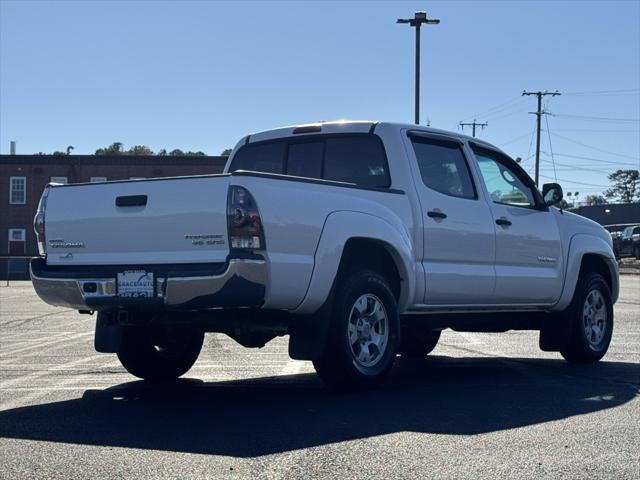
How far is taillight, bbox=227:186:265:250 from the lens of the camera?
6949mm

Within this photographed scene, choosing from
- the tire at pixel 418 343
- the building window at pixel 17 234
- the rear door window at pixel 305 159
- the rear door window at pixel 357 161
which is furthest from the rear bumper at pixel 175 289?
the building window at pixel 17 234

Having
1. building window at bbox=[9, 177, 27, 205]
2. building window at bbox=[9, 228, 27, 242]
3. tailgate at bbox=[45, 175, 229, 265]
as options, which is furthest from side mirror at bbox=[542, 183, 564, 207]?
building window at bbox=[9, 177, 27, 205]

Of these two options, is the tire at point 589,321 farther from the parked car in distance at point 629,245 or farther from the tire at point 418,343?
the parked car in distance at point 629,245

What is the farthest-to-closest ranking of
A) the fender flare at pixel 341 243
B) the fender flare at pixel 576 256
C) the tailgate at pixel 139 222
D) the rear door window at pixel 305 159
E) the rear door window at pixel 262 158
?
1. the fender flare at pixel 576 256
2. the rear door window at pixel 262 158
3. the rear door window at pixel 305 159
4. the fender flare at pixel 341 243
5. the tailgate at pixel 139 222

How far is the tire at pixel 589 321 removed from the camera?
10453mm

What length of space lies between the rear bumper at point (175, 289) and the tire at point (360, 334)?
34.1 inches

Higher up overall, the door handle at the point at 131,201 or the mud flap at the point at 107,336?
the door handle at the point at 131,201

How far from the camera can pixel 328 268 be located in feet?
24.9

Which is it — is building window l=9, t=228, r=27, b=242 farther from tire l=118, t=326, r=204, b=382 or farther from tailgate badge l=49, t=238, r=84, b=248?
tailgate badge l=49, t=238, r=84, b=248

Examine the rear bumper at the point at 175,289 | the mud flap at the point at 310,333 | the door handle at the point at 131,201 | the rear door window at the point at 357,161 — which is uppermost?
the rear door window at the point at 357,161

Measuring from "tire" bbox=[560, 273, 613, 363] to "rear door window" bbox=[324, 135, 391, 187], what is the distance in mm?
3008

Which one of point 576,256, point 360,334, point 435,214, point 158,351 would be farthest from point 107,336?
point 576,256

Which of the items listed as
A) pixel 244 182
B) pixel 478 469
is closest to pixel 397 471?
pixel 478 469

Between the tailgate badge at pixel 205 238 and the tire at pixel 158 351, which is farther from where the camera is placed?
the tire at pixel 158 351
